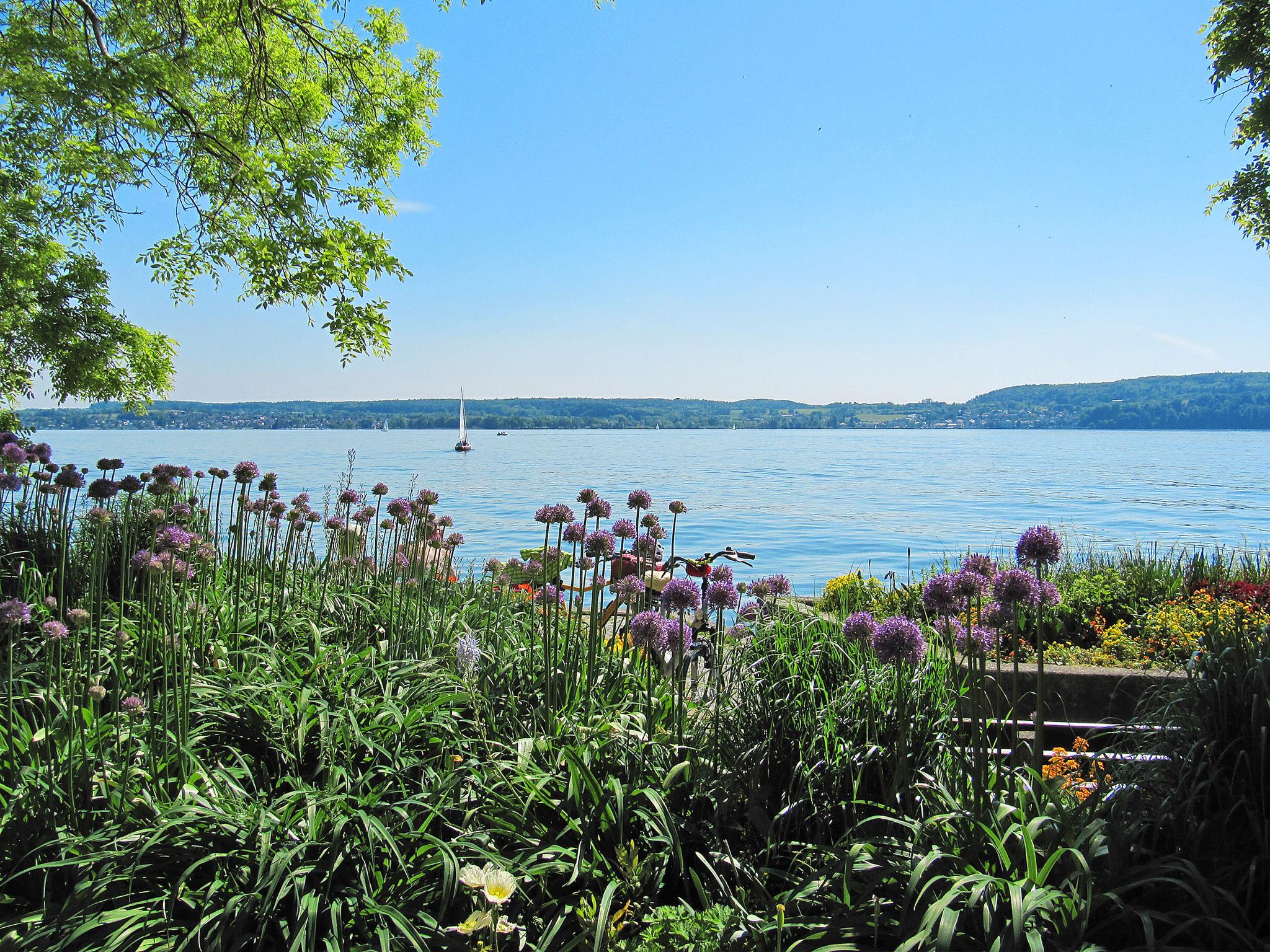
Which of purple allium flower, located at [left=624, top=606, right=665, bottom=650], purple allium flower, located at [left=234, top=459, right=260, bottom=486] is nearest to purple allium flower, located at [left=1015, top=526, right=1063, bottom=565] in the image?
purple allium flower, located at [left=624, top=606, right=665, bottom=650]

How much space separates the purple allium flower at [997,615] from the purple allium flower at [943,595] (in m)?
0.24

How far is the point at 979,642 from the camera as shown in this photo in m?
2.79

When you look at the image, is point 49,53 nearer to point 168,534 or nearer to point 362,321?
point 362,321

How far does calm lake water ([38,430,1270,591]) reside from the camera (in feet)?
67.5

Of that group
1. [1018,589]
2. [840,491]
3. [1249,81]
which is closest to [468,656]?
[1018,589]

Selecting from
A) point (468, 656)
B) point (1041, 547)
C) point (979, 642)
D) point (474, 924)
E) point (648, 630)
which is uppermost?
point (1041, 547)

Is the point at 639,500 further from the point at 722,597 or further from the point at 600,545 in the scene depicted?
the point at 722,597

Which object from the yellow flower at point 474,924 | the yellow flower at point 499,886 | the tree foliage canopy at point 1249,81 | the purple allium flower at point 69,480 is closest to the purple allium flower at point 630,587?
the yellow flower at point 499,886

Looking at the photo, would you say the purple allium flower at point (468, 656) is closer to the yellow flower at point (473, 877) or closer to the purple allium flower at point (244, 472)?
the yellow flower at point (473, 877)

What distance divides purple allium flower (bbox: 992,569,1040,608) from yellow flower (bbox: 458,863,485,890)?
1892mm

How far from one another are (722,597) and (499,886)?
5.59 feet

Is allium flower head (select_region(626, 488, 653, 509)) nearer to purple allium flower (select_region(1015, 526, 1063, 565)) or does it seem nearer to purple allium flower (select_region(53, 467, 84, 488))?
purple allium flower (select_region(1015, 526, 1063, 565))

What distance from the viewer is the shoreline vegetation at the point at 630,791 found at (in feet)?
7.25

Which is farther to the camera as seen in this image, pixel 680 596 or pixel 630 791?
pixel 680 596
